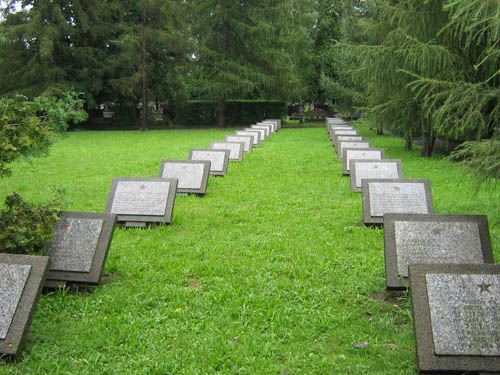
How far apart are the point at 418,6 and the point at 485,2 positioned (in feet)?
30.1

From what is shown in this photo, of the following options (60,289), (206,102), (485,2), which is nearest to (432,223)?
(485,2)

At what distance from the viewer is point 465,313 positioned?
355 centimetres

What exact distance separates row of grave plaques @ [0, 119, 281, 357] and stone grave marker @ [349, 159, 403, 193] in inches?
155

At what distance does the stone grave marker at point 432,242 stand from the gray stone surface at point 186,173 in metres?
5.12

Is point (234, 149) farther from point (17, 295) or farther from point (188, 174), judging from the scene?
point (17, 295)

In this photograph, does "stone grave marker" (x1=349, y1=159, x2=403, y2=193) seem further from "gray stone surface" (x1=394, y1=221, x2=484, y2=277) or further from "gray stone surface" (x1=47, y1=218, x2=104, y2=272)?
"gray stone surface" (x1=47, y1=218, x2=104, y2=272)

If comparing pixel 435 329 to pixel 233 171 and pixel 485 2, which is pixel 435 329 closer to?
pixel 485 2

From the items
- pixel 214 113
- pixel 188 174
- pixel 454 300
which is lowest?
pixel 214 113

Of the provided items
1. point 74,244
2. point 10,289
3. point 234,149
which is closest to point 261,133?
point 234,149

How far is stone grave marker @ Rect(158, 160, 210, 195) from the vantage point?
30.8 feet

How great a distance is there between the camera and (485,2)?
440 centimetres

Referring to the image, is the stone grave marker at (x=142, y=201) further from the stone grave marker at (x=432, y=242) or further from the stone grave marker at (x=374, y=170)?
the stone grave marker at (x=374, y=170)

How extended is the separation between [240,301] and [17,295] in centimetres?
184

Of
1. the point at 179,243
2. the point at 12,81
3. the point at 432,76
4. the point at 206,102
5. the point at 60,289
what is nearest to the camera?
the point at 60,289
